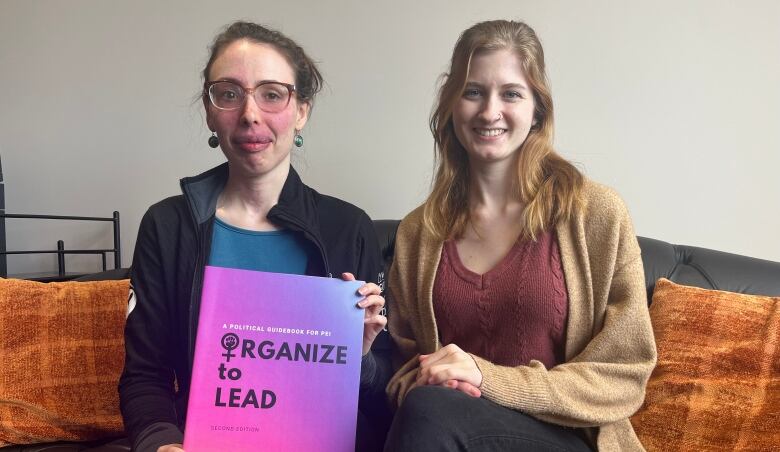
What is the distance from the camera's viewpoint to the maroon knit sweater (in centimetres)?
116

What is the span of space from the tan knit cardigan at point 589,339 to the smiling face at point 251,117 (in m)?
0.41

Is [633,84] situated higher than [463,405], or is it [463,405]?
[633,84]

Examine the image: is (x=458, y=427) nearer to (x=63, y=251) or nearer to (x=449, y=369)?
(x=449, y=369)

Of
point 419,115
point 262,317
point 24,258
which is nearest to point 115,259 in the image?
point 24,258

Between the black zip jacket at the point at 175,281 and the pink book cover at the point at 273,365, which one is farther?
the black zip jacket at the point at 175,281

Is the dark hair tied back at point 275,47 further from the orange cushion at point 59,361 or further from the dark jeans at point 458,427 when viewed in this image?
the orange cushion at point 59,361

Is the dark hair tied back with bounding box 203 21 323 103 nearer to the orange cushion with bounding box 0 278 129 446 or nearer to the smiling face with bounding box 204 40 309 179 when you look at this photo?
the smiling face with bounding box 204 40 309 179

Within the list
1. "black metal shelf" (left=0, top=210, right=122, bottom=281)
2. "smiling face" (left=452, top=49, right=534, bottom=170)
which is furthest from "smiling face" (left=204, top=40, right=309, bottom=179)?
"black metal shelf" (left=0, top=210, right=122, bottom=281)

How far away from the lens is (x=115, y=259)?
209 centimetres

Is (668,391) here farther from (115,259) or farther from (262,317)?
(115,259)

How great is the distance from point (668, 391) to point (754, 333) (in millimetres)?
229

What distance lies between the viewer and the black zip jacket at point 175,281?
1067 mm

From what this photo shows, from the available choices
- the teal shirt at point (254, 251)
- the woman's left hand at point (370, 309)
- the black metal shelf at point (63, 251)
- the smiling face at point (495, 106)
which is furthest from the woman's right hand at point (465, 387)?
the black metal shelf at point (63, 251)

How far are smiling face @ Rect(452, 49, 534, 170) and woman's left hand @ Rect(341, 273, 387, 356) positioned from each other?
44cm
